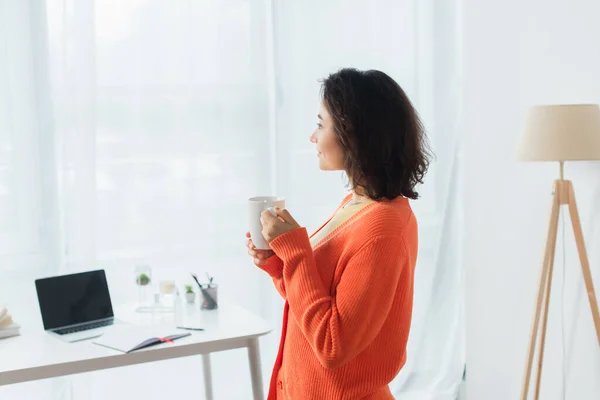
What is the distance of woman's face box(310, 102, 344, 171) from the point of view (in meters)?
1.53

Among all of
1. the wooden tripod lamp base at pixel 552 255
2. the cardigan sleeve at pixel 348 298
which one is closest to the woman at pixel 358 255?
the cardigan sleeve at pixel 348 298

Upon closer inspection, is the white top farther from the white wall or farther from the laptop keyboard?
the white wall

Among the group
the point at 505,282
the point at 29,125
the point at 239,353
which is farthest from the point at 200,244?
the point at 505,282

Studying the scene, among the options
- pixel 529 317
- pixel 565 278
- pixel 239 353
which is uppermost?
pixel 565 278

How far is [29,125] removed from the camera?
2.61 m

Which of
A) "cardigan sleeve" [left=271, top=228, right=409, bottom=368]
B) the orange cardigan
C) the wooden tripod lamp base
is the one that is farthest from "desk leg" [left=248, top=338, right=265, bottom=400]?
the wooden tripod lamp base

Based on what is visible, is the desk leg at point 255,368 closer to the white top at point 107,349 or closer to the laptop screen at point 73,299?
the white top at point 107,349

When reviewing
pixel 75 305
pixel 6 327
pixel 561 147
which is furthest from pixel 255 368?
pixel 561 147

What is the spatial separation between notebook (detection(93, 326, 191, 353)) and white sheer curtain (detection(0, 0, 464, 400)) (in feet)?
2.56

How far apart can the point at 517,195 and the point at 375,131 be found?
1.33 metres

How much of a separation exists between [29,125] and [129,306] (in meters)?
0.81

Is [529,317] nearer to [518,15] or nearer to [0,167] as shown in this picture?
[518,15]

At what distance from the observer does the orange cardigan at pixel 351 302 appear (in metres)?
1.38

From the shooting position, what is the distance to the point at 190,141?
2895mm
